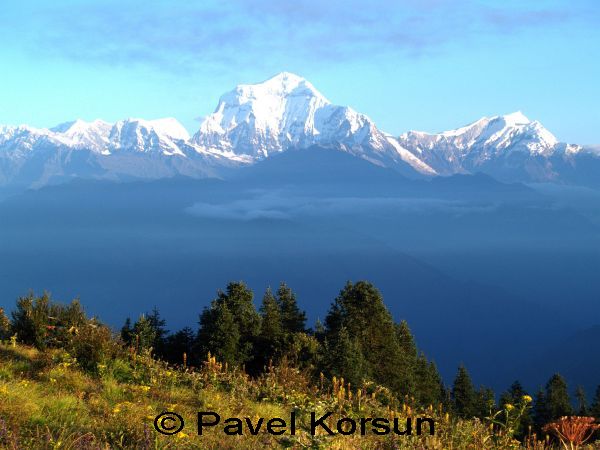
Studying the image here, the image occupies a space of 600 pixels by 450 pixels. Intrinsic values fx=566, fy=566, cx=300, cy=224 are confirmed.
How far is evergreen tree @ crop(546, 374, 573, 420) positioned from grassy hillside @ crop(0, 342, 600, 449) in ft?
217

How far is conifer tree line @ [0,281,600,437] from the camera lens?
14.4 metres

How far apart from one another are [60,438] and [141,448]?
1.06 m

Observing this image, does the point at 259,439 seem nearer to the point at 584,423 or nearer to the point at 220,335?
the point at 584,423

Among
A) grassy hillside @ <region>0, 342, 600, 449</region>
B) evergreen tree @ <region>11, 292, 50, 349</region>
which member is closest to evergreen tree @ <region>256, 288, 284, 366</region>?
evergreen tree @ <region>11, 292, 50, 349</region>

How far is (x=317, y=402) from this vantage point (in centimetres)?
1052

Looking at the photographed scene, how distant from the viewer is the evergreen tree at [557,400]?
230ft

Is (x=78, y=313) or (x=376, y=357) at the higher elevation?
(x=78, y=313)

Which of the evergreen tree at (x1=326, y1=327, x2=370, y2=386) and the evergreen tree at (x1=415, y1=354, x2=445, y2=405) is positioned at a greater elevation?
the evergreen tree at (x1=326, y1=327, x2=370, y2=386)

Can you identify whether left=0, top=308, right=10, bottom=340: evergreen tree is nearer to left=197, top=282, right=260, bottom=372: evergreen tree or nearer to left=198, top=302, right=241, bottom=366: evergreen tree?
left=197, top=282, right=260, bottom=372: evergreen tree

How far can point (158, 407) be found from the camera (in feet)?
32.0

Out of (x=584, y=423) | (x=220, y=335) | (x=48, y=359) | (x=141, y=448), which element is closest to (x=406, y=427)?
(x=584, y=423)

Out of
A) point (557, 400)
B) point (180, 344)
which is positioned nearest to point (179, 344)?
point (180, 344)

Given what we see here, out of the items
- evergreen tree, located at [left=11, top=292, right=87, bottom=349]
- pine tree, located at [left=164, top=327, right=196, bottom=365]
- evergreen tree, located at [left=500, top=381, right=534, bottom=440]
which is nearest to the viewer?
evergreen tree, located at [left=500, top=381, right=534, bottom=440]

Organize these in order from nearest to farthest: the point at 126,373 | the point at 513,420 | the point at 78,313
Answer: the point at 513,420 → the point at 126,373 → the point at 78,313
